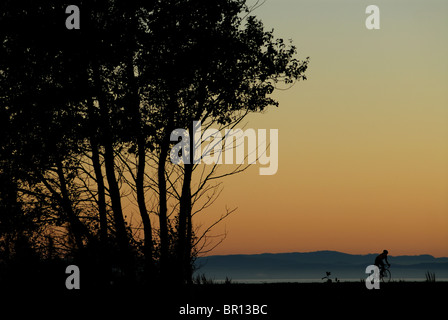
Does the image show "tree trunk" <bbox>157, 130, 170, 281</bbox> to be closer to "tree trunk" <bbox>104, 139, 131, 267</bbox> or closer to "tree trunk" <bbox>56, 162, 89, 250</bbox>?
"tree trunk" <bbox>104, 139, 131, 267</bbox>

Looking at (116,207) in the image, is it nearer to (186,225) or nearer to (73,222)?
(73,222)

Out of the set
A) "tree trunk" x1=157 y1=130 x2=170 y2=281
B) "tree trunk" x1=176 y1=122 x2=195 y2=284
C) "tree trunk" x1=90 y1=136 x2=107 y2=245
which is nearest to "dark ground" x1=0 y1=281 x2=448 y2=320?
"tree trunk" x1=176 y1=122 x2=195 y2=284

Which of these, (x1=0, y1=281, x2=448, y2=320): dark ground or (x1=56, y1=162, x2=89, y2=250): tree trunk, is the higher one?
→ (x1=56, y1=162, x2=89, y2=250): tree trunk

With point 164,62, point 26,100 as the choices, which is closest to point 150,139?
point 164,62

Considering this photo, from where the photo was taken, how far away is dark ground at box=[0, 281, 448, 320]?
2011 cm

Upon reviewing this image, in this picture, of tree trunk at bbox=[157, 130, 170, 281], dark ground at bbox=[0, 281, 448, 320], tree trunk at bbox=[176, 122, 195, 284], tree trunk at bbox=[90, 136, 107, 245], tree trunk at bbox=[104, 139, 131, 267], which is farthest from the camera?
tree trunk at bbox=[176, 122, 195, 284]

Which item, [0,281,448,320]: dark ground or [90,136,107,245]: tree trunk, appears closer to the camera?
[0,281,448,320]: dark ground
